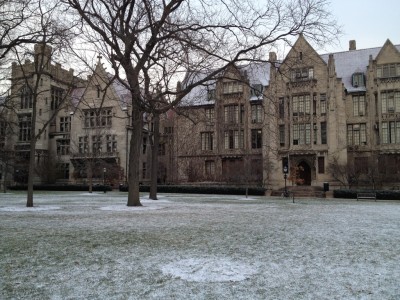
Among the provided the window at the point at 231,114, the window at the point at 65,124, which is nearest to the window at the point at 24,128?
the window at the point at 65,124

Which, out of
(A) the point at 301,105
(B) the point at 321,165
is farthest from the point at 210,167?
(B) the point at 321,165

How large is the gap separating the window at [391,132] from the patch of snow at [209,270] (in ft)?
145

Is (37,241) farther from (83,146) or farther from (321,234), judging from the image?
(83,146)

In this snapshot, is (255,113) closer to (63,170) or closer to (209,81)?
(209,81)

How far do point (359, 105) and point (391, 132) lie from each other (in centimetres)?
510

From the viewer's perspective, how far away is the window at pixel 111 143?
54.5 metres

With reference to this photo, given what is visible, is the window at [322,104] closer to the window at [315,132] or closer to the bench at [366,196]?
the window at [315,132]

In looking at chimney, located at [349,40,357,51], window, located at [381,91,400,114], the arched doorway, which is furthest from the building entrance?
chimney, located at [349,40,357,51]

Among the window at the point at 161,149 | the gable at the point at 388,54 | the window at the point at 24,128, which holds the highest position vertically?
the gable at the point at 388,54

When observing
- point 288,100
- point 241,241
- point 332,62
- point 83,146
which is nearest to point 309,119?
point 288,100

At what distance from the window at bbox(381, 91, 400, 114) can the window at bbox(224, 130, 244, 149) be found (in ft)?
59.8

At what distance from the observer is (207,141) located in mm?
53781

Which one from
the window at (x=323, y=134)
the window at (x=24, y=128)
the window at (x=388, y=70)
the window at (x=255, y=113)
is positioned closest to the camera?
the window at (x=388, y=70)

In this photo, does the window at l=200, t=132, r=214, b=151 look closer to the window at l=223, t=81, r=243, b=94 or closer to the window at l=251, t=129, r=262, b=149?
the window at l=251, t=129, r=262, b=149
